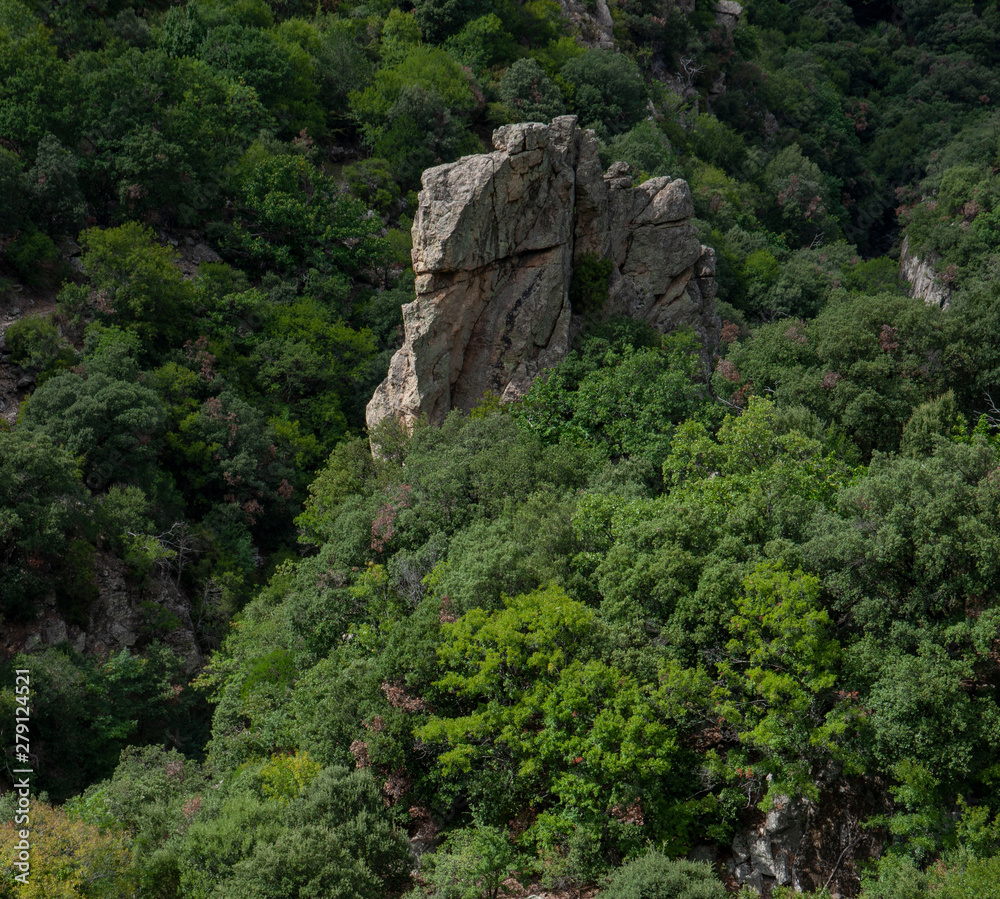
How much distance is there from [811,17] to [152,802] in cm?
11989

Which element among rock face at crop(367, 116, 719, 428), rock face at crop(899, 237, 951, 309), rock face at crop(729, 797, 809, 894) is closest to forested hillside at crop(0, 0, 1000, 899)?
rock face at crop(729, 797, 809, 894)

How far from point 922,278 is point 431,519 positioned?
206 ft

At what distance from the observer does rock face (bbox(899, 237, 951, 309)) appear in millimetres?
74713

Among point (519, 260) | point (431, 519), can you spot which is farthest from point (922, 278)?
point (431, 519)

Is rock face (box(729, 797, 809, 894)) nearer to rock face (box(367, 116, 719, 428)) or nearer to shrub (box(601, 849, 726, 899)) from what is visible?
shrub (box(601, 849, 726, 899))

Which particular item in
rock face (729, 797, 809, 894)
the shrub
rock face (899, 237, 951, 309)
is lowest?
rock face (899, 237, 951, 309)

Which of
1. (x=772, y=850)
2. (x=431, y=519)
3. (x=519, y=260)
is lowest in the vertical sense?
(x=772, y=850)

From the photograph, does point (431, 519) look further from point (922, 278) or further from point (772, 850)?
point (922, 278)

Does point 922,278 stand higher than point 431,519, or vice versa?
point 431,519

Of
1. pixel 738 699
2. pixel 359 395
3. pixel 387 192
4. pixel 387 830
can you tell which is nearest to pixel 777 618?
pixel 738 699

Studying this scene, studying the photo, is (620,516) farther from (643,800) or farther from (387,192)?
(387,192)

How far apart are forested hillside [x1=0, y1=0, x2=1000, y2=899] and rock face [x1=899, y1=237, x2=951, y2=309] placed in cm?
131

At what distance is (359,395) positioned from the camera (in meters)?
55.6

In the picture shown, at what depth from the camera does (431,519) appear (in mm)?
34312
